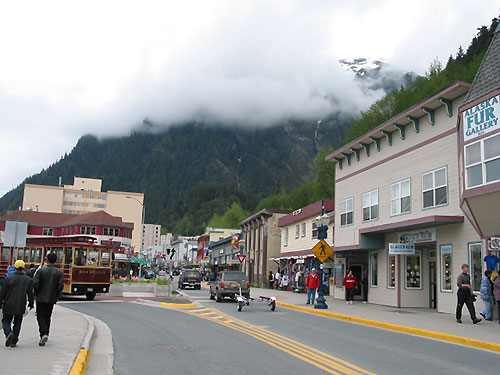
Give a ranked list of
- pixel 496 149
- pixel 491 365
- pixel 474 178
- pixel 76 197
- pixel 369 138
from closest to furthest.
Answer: pixel 491 365 < pixel 496 149 < pixel 474 178 < pixel 369 138 < pixel 76 197

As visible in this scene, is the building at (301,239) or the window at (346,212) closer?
the window at (346,212)

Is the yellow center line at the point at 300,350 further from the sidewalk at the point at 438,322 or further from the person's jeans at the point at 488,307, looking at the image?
the person's jeans at the point at 488,307

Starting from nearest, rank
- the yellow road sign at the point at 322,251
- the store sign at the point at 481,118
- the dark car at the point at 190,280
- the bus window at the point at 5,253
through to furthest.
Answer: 1. the store sign at the point at 481,118
2. the yellow road sign at the point at 322,251
3. the bus window at the point at 5,253
4. the dark car at the point at 190,280

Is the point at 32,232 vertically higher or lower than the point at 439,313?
higher

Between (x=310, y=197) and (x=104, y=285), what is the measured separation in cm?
6080

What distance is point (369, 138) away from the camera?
27.5m

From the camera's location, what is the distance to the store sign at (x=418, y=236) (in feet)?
72.7

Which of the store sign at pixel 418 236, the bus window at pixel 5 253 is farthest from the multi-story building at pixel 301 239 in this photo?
the bus window at pixel 5 253

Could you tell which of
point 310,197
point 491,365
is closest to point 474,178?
point 491,365

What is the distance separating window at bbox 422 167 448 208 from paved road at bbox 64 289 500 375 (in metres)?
7.57

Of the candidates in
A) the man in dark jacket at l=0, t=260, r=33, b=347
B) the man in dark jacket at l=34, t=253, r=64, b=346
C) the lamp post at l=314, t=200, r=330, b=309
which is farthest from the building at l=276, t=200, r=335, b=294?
the man in dark jacket at l=0, t=260, r=33, b=347

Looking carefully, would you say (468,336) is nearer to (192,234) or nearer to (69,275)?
(69,275)

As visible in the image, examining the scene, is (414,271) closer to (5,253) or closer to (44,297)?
(44,297)

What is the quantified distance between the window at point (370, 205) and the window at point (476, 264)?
746 centimetres
